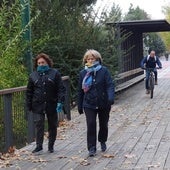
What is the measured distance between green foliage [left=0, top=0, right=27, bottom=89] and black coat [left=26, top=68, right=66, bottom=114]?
80.2 inches

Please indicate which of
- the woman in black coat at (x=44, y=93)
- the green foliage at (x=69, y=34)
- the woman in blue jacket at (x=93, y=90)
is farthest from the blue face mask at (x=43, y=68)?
the green foliage at (x=69, y=34)

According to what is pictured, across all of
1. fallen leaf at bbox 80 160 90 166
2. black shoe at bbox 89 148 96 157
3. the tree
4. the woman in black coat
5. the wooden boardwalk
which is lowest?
the wooden boardwalk

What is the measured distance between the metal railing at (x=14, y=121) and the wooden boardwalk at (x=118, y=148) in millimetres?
253

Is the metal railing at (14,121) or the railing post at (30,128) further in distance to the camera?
the railing post at (30,128)

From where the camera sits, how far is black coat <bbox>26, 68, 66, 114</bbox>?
29.2 ft

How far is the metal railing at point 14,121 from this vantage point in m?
9.25

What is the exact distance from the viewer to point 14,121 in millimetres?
9680

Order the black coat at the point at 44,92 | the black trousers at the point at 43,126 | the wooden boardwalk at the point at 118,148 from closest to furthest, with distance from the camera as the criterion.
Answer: the wooden boardwalk at the point at 118,148 < the black coat at the point at 44,92 < the black trousers at the point at 43,126

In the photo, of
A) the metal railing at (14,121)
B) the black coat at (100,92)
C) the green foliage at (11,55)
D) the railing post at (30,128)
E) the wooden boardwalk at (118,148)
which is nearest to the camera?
the wooden boardwalk at (118,148)

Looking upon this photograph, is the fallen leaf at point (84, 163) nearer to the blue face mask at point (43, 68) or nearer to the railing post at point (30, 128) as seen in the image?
the blue face mask at point (43, 68)

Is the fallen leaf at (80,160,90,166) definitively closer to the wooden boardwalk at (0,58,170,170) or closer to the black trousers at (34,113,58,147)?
the wooden boardwalk at (0,58,170,170)

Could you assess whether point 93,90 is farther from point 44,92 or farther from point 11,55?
point 11,55

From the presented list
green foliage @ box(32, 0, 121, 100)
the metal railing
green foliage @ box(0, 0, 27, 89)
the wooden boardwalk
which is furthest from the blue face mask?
green foliage @ box(32, 0, 121, 100)

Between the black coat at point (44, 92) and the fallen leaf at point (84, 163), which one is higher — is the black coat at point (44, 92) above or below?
above
